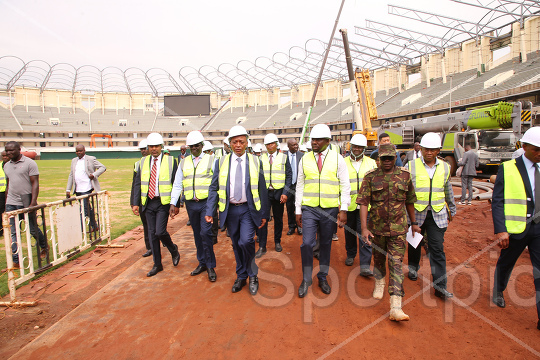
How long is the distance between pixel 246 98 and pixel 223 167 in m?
63.9

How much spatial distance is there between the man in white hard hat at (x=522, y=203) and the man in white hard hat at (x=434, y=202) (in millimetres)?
568

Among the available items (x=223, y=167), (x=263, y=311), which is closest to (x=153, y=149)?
(x=223, y=167)

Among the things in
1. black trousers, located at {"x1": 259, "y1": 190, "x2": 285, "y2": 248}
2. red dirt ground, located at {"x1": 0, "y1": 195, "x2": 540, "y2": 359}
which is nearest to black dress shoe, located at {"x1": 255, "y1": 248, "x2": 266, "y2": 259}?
black trousers, located at {"x1": 259, "y1": 190, "x2": 285, "y2": 248}

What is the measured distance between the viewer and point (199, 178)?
169 inches

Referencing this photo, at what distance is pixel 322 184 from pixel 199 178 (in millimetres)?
1746

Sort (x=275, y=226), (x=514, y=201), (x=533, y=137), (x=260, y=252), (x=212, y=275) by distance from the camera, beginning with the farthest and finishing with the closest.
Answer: (x=275, y=226), (x=260, y=252), (x=212, y=275), (x=514, y=201), (x=533, y=137)

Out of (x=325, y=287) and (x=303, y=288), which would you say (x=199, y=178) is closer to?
(x=303, y=288)

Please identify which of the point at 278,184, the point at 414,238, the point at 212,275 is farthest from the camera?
the point at 278,184

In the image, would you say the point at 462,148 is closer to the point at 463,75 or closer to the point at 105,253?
the point at 105,253

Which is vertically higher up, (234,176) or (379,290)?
(234,176)

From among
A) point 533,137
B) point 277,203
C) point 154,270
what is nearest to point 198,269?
point 154,270

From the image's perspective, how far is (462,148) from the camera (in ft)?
45.0

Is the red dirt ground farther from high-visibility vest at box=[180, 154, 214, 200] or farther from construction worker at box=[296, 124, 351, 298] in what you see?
high-visibility vest at box=[180, 154, 214, 200]

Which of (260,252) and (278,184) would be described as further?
(278,184)
